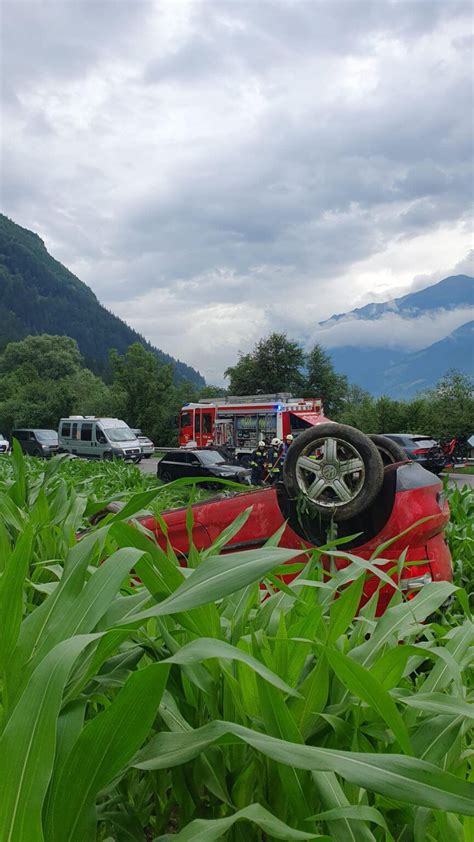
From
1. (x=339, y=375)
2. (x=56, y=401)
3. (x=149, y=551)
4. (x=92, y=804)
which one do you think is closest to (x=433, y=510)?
(x=149, y=551)

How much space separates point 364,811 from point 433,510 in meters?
3.27

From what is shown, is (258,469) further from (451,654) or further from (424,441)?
(451,654)

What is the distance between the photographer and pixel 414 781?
794 mm

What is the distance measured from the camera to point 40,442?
3519 cm

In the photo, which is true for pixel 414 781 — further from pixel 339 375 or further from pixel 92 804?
pixel 339 375

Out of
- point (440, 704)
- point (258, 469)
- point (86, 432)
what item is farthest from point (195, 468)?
point (440, 704)

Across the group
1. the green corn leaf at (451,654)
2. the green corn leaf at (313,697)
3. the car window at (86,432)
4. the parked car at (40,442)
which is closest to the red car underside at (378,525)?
the green corn leaf at (451,654)

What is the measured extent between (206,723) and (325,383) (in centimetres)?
5443

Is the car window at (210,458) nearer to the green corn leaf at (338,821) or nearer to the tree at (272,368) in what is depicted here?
the green corn leaf at (338,821)

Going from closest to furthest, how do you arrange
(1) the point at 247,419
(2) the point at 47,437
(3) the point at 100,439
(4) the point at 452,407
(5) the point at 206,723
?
(5) the point at 206,723 → (4) the point at 452,407 → (3) the point at 100,439 → (1) the point at 247,419 → (2) the point at 47,437

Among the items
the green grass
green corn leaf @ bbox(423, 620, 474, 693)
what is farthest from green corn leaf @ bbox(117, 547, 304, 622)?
green corn leaf @ bbox(423, 620, 474, 693)

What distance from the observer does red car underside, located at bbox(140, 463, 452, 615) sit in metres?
Answer: 3.86

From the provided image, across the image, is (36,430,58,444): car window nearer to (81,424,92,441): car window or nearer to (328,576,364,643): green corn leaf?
(81,424,92,441): car window

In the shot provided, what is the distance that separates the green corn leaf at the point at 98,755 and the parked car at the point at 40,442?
34965 millimetres
